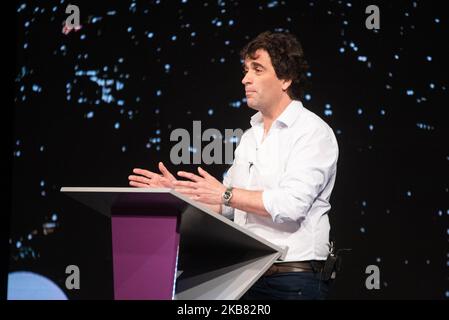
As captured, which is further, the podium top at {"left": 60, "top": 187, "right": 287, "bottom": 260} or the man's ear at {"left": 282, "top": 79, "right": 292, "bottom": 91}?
the man's ear at {"left": 282, "top": 79, "right": 292, "bottom": 91}

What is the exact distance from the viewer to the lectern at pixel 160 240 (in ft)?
5.64

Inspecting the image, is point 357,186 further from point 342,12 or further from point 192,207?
point 192,207

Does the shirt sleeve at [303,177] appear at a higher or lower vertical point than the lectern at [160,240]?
higher

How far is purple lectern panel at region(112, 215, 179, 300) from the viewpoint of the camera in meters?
1.73

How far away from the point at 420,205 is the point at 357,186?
376mm

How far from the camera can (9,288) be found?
3.71 metres

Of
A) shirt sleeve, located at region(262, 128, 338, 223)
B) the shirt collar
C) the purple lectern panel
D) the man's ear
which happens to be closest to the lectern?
the purple lectern panel

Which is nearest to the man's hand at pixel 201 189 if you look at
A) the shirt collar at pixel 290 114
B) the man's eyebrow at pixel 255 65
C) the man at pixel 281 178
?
the man at pixel 281 178

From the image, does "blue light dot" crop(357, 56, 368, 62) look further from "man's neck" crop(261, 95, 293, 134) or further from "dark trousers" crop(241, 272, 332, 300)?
"dark trousers" crop(241, 272, 332, 300)

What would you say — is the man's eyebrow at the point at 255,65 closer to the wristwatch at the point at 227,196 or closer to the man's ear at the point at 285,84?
the man's ear at the point at 285,84

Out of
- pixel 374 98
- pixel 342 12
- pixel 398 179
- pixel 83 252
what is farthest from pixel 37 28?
pixel 398 179

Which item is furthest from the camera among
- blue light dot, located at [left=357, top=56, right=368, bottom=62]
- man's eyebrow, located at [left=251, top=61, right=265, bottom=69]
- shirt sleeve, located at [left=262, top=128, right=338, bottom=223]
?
blue light dot, located at [left=357, top=56, right=368, bottom=62]

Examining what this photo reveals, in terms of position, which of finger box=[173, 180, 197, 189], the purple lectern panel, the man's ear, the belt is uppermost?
the man's ear

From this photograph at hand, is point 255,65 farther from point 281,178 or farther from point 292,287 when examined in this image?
point 292,287
